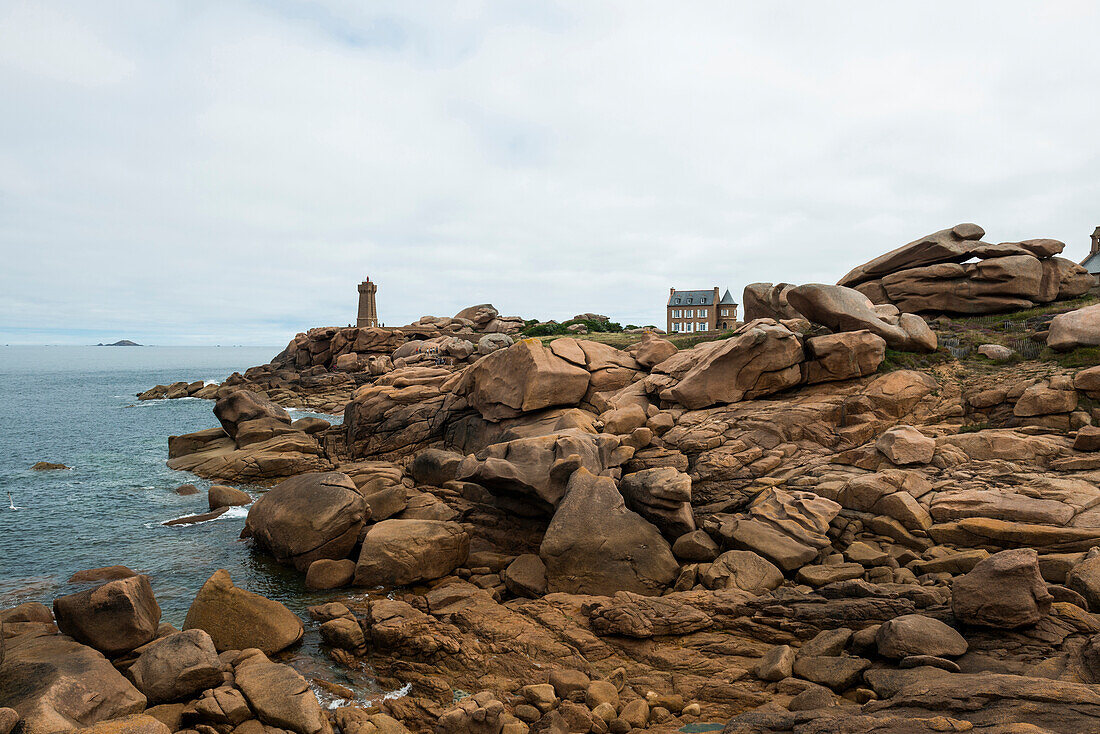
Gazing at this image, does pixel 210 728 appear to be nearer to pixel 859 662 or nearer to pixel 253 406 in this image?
pixel 859 662

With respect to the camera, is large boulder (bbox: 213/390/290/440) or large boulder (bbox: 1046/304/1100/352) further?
large boulder (bbox: 213/390/290/440)

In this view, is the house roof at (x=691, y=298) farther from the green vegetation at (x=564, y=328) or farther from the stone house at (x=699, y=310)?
the green vegetation at (x=564, y=328)

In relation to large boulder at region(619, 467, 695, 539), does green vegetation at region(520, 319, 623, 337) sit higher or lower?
higher

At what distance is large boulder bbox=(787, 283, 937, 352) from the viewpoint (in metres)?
21.1

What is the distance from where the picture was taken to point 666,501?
15844 millimetres

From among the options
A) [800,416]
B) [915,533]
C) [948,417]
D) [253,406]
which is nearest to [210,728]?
[915,533]

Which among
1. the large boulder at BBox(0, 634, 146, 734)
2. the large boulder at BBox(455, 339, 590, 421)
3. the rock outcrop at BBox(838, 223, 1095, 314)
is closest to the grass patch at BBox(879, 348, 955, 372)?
the rock outcrop at BBox(838, 223, 1095, 314)

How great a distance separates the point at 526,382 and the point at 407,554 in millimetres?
10839

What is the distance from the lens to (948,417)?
18.2m

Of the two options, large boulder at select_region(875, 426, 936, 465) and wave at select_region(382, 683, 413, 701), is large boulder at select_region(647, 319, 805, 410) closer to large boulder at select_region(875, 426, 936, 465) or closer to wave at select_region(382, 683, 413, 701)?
large boulder at select_region(875, 426, 936, 465)

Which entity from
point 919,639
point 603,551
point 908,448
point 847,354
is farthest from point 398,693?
point 847,354

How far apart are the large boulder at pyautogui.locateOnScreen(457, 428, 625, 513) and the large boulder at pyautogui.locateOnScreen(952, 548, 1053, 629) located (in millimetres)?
9795

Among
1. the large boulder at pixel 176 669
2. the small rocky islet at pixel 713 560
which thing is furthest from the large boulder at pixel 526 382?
the large boulder at pixel 176 669

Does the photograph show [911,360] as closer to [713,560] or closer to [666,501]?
[666,501]
